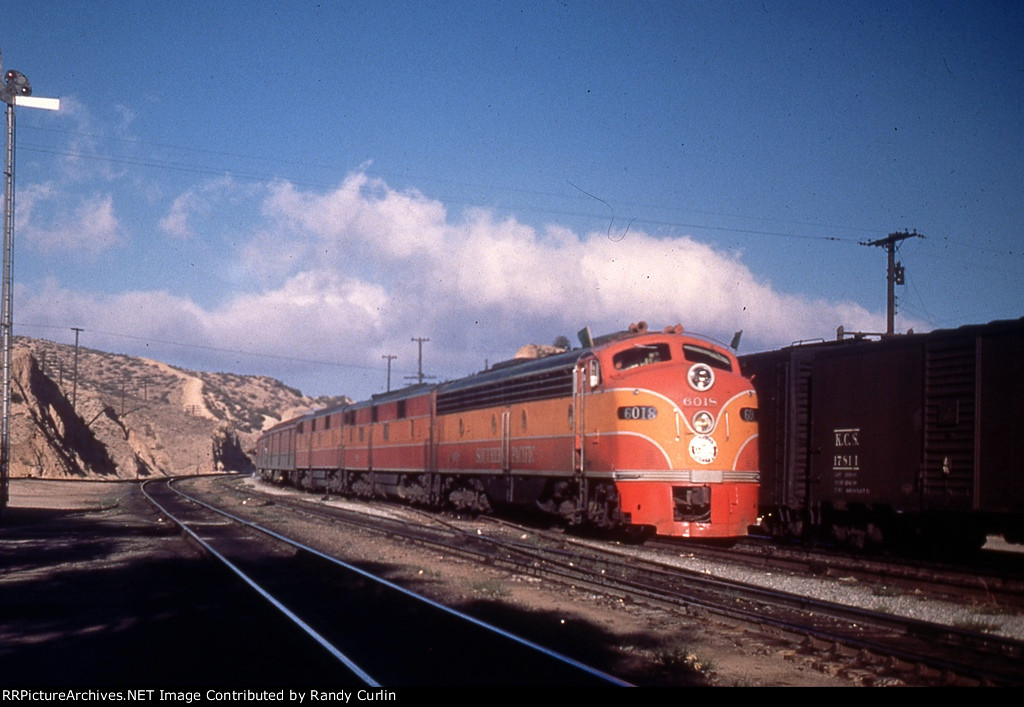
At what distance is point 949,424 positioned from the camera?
1462 cm

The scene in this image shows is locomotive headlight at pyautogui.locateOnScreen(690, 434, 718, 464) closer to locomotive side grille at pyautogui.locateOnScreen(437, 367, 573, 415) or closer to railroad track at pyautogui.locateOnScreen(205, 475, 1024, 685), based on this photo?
railroad track at pyautogui.locateOnScreen(205, 475, 1024, 685)

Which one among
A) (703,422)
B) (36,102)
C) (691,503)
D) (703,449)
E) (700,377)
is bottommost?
(691,503)

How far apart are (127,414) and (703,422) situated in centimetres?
9095

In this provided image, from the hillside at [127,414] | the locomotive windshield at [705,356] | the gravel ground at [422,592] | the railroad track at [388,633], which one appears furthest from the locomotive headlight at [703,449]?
the hillside at [127,414]

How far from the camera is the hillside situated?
63344 mm

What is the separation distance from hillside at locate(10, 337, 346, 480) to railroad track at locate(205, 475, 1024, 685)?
52.8m

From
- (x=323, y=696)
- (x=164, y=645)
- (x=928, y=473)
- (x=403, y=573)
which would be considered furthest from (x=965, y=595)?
(x=164, y=645)

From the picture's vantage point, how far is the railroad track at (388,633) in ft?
25.7

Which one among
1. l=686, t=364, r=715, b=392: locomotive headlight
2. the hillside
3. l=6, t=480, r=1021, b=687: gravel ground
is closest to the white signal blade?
l=6, t=480, r=1021, b=687: gravel ground

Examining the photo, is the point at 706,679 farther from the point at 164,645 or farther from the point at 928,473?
the point at 928,473

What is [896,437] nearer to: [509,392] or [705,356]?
[705,356]

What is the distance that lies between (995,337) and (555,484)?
9078 mm

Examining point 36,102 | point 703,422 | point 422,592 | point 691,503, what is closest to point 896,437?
point 703,422

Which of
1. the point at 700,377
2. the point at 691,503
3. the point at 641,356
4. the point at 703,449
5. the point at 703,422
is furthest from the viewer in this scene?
the point at 641,356
